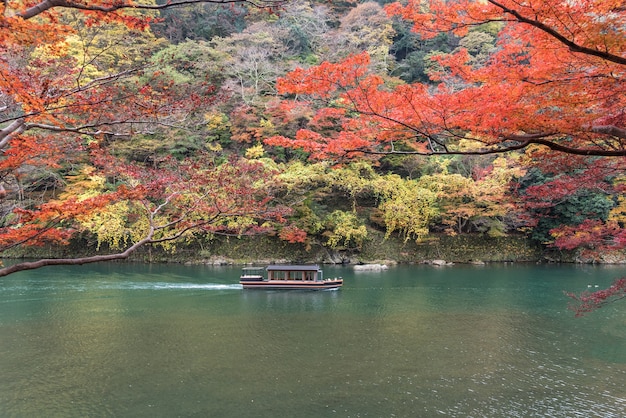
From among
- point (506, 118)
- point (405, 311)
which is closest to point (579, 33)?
point (506, 118)

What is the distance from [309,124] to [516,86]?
6972 millimetres

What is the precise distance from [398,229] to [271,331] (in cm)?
1422

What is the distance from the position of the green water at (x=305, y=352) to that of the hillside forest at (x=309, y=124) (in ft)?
7.87

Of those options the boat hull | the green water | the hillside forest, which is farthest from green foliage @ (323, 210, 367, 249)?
the green water

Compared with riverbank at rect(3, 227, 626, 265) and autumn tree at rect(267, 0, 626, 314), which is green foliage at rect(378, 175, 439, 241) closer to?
riverbank at rect(3, 227, 626, 265)

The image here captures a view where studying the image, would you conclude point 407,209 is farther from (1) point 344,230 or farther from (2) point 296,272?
(2) point 296,272

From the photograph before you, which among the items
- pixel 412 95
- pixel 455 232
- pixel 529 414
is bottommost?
pixel 529 414

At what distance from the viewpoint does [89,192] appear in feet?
65.6

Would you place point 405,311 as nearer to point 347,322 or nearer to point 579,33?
point 347,322

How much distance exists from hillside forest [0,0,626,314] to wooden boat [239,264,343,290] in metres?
2.52

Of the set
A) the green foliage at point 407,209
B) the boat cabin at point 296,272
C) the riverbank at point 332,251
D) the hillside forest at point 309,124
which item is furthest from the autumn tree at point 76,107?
the green foliage at point 407,209

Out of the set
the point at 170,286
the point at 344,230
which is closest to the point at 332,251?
the point at 344,230

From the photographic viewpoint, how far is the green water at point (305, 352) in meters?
6.60

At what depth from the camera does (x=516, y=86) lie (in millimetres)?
4434
